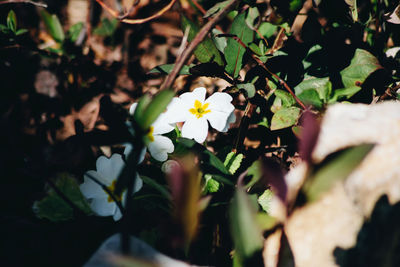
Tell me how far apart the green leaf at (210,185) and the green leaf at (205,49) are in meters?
0.48

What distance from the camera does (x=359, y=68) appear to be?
1.29 m

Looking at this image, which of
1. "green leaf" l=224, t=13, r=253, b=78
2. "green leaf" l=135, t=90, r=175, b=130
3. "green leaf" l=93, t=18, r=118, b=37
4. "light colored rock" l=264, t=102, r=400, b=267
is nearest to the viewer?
"green leaf" l=135, t=90, r=175, b=130

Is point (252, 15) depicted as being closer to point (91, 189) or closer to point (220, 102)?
point (220, 102)

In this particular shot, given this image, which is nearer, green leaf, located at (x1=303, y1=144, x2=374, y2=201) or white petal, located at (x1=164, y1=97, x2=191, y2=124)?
green leaf, located at (x1=303, y1=144, x2=374, y2=201)

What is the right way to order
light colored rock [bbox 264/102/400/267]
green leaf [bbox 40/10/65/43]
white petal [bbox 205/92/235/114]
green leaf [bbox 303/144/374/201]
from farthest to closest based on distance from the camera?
green leaf [bbox 40/10/65/43], white petal [bbox 205/92/235/114], light colored rock [bbox 264/102/400/267], green leaf [bbox 303/144/374/201]

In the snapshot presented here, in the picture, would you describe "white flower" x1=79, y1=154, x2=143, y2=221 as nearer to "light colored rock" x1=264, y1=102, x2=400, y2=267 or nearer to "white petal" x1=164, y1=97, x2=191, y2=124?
"white petal" x1=164, y1=97, x2=191, y2=124

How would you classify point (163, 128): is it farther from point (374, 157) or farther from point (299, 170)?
point (374, 157)

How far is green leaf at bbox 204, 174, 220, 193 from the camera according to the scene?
3.63 feet

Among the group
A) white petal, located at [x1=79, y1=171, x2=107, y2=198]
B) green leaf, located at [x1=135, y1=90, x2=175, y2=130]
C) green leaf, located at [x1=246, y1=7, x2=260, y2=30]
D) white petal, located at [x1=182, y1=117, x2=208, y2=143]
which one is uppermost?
green leaf, located at [x1=135, y1=90, x2=175, y2=130]

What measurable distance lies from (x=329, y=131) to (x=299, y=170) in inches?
5.0

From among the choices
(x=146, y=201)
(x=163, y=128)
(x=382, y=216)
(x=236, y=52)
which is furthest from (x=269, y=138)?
(x=382, y=216)

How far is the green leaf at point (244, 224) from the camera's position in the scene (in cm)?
52

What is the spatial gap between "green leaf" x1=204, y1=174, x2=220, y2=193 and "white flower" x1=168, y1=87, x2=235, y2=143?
0.14 m

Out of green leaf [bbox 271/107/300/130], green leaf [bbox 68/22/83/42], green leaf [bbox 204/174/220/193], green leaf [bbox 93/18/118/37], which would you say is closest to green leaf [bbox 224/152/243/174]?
green leaf [bbox 204/174/220/193]
